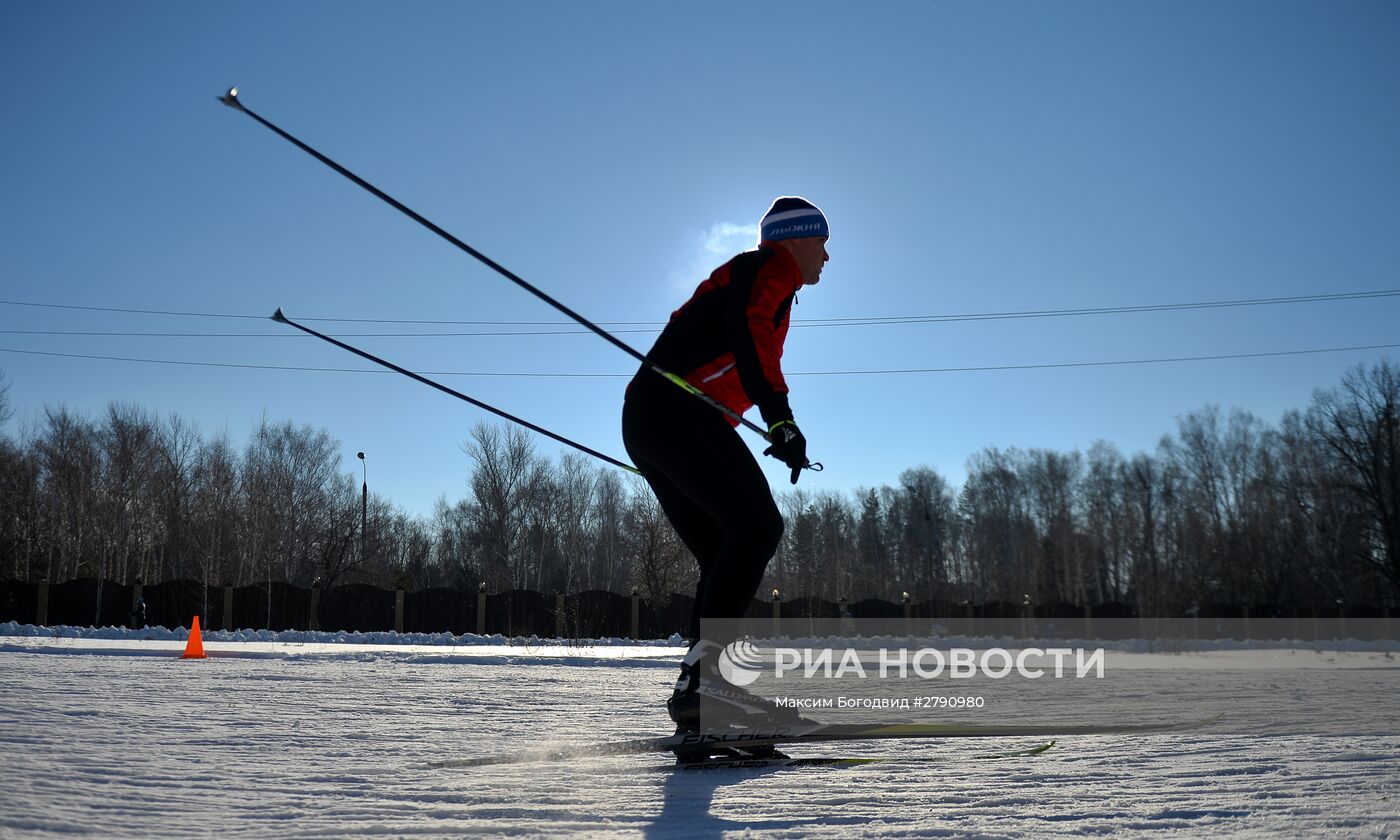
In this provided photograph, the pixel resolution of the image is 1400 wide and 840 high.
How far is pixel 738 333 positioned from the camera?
264 cm

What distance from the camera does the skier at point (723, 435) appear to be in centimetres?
261

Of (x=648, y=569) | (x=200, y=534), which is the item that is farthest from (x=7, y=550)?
(x=648, y=569)

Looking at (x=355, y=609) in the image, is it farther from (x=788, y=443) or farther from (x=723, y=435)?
(x=788, y=443)

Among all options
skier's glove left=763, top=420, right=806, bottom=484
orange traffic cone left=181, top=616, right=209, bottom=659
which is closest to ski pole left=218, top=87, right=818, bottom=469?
skier's glove left=763, top=420, right=806, bottom=484

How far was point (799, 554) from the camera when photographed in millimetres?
66812

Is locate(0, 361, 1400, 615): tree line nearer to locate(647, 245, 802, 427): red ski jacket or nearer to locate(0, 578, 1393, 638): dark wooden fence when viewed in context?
locate(0, 578, 1393, 638): dark wooden fence

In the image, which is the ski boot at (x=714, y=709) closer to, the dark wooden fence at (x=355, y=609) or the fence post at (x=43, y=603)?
the dark wooden fence at (x=355, y=609)

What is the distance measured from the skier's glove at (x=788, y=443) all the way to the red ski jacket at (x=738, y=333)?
35 millimetres

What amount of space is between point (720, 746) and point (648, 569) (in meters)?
29.4

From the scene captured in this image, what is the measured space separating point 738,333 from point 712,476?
0.44 metres

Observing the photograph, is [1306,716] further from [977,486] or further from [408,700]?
[977,486]

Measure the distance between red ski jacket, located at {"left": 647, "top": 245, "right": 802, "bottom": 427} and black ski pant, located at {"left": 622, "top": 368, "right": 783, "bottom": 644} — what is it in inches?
4.0

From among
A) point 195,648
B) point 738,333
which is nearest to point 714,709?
point 738,333

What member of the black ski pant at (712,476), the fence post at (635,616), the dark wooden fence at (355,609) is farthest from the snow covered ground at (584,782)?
the fence post at (635,616)
